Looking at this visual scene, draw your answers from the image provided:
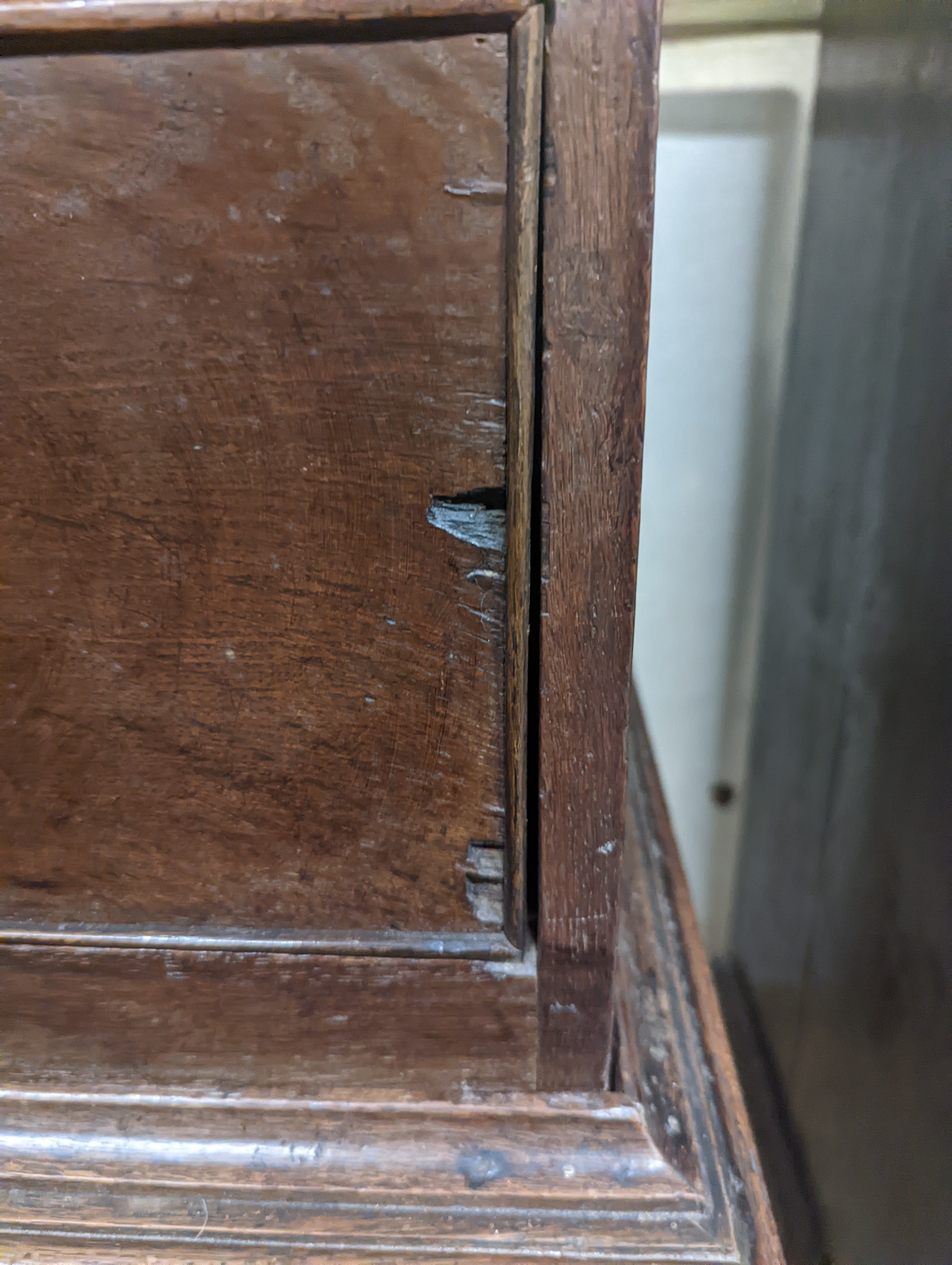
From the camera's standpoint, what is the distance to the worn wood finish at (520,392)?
276 mm

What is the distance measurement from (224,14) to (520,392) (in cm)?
17

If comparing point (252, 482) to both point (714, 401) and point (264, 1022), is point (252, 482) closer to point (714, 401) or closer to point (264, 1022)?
point (264, 1022)

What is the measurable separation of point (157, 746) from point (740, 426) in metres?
0.81

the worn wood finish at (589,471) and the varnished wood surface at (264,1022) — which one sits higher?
the worn wood finish at (589,471)

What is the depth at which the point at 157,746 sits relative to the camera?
1.26 ft

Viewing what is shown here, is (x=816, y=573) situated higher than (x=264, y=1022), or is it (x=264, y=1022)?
(x=816, y=573)

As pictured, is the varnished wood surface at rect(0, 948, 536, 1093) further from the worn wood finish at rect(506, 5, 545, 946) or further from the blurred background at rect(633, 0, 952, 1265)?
the blurred background at rect(633, 0, 952, 1265)

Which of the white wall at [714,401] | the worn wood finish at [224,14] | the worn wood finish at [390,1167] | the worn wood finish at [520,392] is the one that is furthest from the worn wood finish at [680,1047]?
the worn wood finish at [224,14]

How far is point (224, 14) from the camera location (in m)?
0.27

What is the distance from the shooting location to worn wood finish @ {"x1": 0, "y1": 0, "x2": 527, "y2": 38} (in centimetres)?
27

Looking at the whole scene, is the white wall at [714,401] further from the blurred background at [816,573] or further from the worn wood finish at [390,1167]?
the worn wood finish at [390,1167]

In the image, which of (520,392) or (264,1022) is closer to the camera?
Result: (520,392)

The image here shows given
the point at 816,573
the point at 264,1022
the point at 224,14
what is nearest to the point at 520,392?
the point at 224,14

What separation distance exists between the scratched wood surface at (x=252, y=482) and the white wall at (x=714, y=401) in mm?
398
